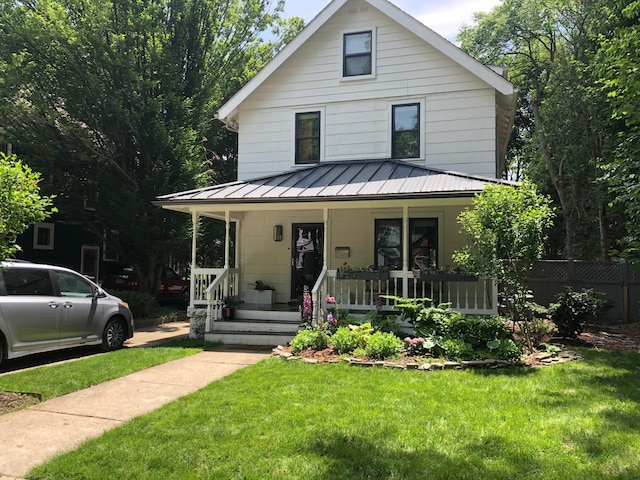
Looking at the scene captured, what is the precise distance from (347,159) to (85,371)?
26.0 ft

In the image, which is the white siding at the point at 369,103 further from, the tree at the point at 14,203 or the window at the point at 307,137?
the tree at the point at 14,203

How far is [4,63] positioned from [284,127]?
26.9 feet

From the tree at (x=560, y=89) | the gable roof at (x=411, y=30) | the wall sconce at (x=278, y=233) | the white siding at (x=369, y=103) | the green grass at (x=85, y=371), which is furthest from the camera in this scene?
the tree at (x=560, y=89)

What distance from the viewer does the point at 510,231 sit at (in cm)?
726

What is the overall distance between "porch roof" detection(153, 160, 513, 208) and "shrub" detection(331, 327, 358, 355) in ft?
9.15

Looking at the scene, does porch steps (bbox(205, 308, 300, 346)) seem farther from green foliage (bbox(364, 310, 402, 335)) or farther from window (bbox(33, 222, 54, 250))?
window (bbox(33, 222, 54, 250))

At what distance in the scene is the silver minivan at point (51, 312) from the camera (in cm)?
706

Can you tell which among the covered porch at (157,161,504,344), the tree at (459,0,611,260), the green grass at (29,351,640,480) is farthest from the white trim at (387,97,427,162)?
the tree at (459,0,611,260)

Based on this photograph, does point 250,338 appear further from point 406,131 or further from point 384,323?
point 406,131

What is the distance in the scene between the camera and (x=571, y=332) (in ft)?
29.9

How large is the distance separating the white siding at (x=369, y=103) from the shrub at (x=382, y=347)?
5.50m

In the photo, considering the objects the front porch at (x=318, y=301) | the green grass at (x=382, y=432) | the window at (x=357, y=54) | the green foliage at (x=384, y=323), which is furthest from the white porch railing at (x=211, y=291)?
the window at (x=357, y=54)

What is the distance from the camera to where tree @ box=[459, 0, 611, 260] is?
1836 centimetres

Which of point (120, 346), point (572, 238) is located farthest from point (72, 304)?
point (572, 238)
